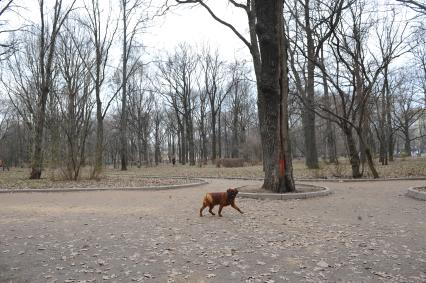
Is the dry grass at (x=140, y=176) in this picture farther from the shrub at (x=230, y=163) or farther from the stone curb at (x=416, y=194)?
the shrub at (x=230, y=163)

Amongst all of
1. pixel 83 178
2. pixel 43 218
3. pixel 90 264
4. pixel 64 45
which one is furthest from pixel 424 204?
pixel 64 45

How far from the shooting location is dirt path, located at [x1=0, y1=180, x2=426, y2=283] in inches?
188

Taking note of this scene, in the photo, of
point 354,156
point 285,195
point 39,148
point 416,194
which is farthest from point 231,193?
point 39,148

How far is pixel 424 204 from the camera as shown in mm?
9484

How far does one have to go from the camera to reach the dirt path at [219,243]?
4781 mm

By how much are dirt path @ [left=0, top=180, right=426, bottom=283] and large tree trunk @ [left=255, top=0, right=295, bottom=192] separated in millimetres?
1811

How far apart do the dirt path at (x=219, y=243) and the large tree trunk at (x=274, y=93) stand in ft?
5.94

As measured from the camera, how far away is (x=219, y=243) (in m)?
6.23

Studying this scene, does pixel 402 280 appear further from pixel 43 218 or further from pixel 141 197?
pixel 141 197

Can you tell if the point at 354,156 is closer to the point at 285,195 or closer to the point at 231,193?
the point at 285,195

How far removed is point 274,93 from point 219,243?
6696 mm

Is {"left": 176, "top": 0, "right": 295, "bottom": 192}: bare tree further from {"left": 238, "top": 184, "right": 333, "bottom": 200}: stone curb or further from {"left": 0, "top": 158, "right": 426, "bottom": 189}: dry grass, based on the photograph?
{"left": 0, "top": 158, "right": 426, "bottom": 189}: dry grass

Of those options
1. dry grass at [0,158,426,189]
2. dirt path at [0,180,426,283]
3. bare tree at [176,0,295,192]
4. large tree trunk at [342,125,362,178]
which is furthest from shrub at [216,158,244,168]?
dirt path at [0,180,426,283]

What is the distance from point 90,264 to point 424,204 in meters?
Answer: 7.88
